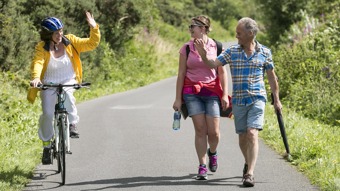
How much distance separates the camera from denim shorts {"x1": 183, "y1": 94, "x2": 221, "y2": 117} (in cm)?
859

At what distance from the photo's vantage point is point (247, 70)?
26.6 ft

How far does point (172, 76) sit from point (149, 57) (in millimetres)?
1571

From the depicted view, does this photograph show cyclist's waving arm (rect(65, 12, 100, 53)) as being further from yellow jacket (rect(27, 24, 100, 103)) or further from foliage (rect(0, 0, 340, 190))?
foliage (rect(0, 0, 340, 190))

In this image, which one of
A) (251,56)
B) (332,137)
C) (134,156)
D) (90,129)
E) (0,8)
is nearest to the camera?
(251,56)

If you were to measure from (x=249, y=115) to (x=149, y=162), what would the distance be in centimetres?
225

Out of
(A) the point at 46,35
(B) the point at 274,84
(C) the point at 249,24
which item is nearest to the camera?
(C) the point at 249,24

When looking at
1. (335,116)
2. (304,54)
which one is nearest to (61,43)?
(335,116)

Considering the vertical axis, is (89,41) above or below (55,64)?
above

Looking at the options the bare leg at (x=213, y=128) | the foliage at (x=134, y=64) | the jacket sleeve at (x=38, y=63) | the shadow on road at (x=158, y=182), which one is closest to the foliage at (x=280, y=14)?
the foliage at (x=134, y=64)

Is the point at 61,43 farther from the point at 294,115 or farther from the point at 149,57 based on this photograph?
the point at 149,57

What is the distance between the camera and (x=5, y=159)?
9672mm

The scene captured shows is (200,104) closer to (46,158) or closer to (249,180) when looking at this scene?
(249,180)

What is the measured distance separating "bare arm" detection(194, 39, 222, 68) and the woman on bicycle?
1487 mm

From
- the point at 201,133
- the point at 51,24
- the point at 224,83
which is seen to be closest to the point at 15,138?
the point at 51,24
